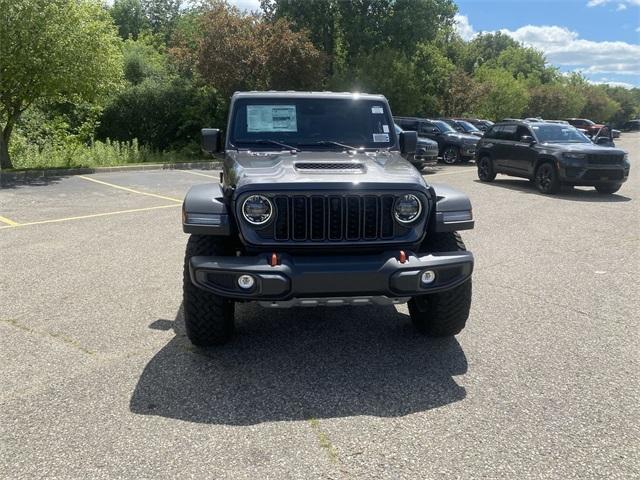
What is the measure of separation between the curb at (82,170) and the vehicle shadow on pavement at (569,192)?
346 inches

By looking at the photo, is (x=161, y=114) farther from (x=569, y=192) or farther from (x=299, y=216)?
(x=299, y=216)

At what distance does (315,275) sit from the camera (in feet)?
10.6

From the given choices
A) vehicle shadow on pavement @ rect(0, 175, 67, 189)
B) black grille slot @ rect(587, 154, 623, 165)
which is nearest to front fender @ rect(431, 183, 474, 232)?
black grille slot @ rect(587, 154, 623, 165)

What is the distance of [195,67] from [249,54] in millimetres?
2759

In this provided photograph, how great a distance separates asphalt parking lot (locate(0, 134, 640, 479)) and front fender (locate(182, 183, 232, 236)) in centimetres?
94

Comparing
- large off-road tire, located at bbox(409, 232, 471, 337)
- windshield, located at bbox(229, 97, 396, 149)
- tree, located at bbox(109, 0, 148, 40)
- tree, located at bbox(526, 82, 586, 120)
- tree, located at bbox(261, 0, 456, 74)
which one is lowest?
large off-road tire, located at bbox(409, 232, 471, 337)

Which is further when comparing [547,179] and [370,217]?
[547,179]

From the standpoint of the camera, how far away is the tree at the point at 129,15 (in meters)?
56.2

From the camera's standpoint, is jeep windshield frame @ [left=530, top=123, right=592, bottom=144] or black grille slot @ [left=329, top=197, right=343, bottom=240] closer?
black grille slot @ [left=329, top=197, right=343, bottom=240]

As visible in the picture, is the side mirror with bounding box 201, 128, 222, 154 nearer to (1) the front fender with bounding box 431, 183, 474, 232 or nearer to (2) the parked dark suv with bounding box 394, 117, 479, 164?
(1) the front fender with bounding box 431, 183, 474, 232

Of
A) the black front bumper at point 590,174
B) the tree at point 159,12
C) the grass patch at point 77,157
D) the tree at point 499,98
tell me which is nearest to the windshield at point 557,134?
the black front bumper at point 590,174

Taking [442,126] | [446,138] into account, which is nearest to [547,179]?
[446,138]

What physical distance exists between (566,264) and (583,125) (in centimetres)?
3931

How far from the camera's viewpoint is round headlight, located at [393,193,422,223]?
Result: 11.7ft
